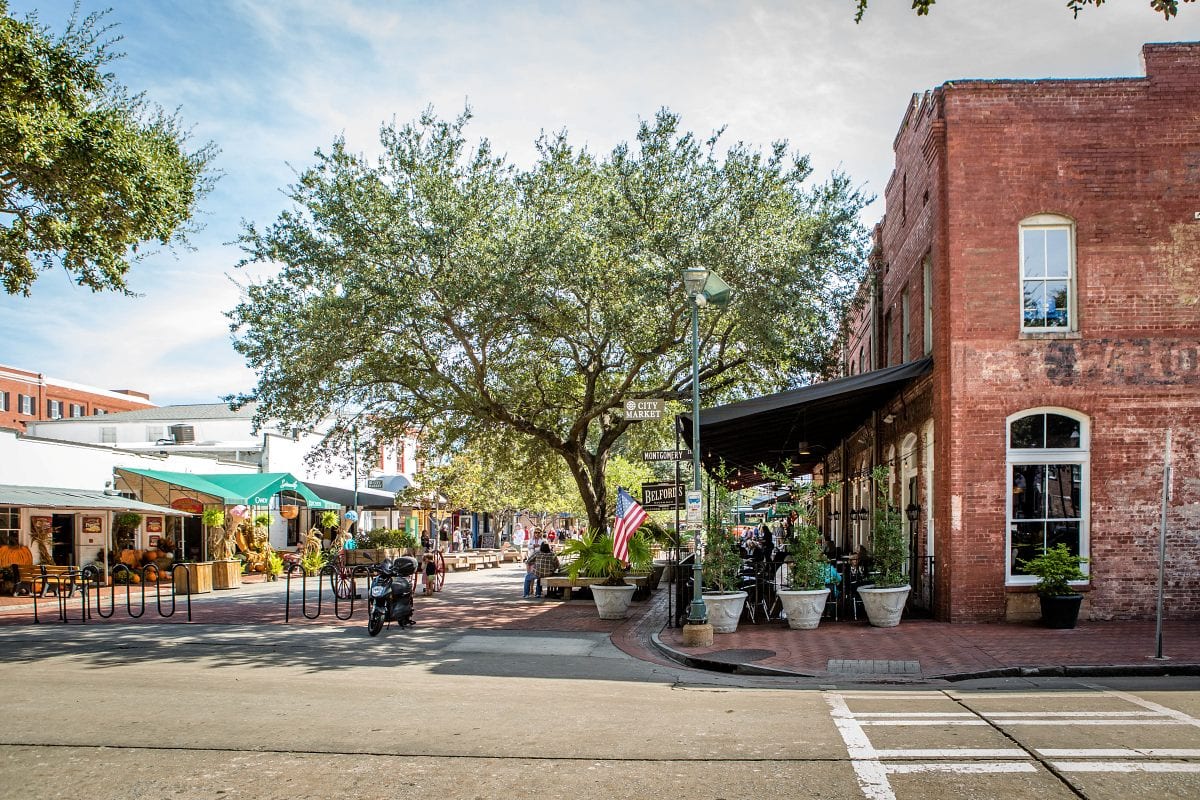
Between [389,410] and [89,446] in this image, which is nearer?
[389,410]

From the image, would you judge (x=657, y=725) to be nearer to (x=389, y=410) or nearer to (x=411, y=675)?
(x=411, y=675)

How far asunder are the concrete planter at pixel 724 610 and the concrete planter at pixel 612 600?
293 cm

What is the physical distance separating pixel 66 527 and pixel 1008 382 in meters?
23.8

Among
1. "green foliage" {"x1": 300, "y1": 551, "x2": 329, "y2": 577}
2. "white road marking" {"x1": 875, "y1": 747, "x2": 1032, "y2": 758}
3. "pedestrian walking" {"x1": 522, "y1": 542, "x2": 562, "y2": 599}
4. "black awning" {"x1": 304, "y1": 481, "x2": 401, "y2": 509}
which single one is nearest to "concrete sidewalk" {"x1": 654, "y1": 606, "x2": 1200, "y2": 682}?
"white road marking" {"x1": 875, "y1": 747, "x2": 1032, "y2": 758}

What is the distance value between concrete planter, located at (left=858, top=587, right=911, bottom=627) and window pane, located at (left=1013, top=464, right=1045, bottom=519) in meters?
2.22

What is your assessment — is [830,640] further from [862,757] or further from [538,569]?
[538,569]

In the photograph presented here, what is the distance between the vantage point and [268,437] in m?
40.1

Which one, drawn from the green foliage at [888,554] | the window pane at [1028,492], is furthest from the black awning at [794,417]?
the window pane at [1028,492]

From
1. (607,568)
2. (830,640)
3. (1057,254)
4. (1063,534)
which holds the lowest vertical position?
(830,640)

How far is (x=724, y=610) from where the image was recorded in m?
15.0

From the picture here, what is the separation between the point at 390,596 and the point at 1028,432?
1046cm

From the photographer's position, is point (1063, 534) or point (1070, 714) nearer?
point (1070, 714)

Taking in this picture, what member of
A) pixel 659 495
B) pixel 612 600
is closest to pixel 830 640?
pixel 659 495

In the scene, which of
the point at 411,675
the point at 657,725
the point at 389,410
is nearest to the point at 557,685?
the point at 411,675
